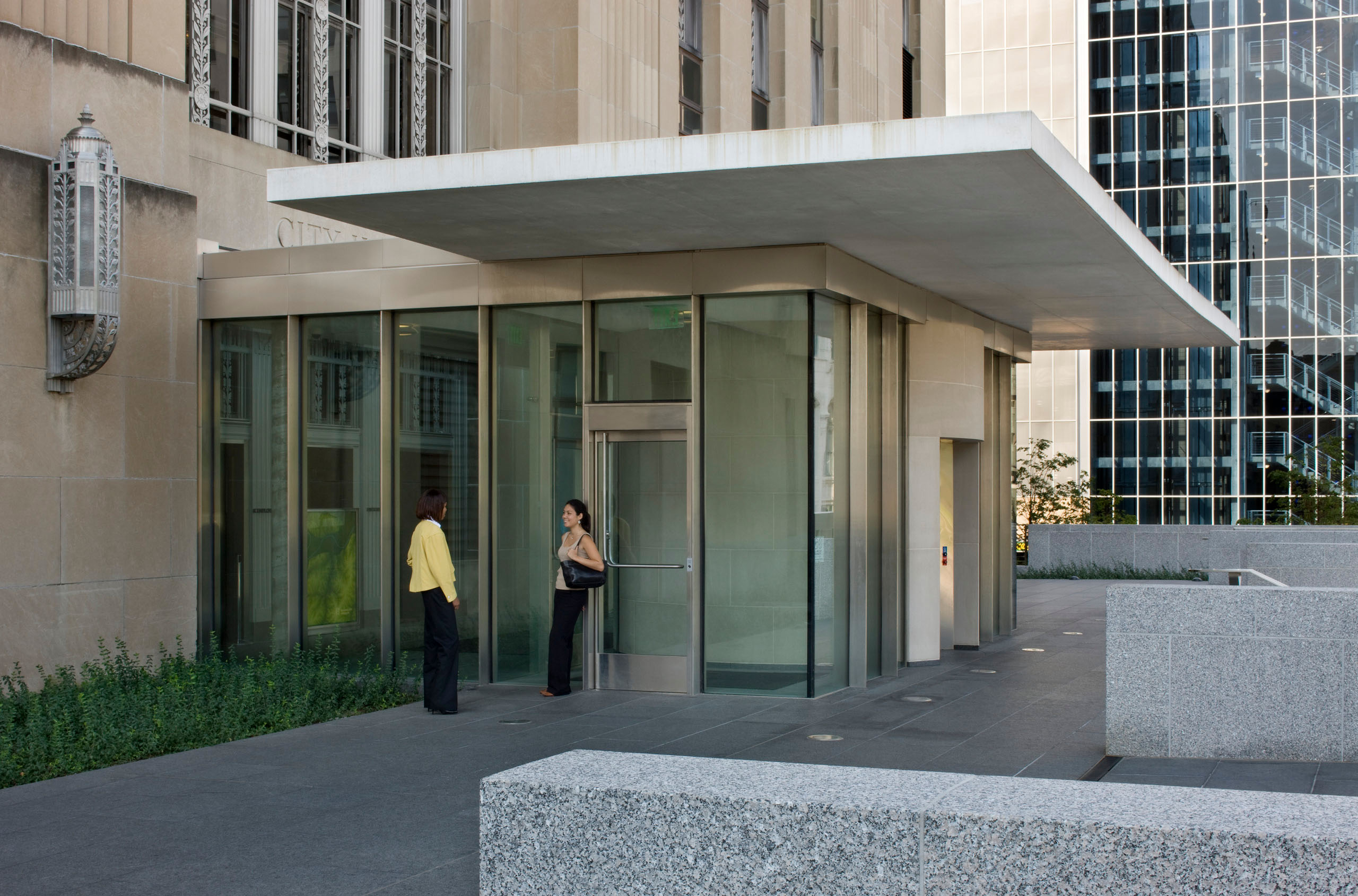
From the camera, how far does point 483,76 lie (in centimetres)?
1844

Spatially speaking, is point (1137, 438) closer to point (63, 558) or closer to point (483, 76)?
point (483, 76)

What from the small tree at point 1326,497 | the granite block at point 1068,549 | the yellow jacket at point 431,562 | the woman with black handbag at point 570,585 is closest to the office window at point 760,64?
the granite block at point 1068,549

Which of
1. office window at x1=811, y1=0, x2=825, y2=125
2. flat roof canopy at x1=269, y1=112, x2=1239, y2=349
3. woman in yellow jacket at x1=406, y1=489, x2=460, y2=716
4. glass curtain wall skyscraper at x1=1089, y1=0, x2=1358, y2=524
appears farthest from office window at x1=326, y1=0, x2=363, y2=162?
glass curtain wall skyscraper at x1=1089, y1=0, x2=1358, y2=524

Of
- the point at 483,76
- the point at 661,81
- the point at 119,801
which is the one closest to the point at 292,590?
the point at 119,801

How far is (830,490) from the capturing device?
12305 mm

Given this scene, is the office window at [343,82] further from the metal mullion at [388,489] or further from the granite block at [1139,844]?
the granite block at [1139,844]

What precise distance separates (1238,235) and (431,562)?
53695 mm

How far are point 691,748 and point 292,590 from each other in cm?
600

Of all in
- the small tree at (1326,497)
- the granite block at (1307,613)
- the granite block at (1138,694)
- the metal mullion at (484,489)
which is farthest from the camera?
the small tree at (1326,497)

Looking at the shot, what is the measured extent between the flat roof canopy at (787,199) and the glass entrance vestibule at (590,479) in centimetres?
90

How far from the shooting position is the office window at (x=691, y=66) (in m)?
21.4

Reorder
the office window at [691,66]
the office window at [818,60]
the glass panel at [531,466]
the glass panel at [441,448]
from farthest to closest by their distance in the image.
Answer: the office window at [818,60]
the office window at [691,66]
the glass panel at [441,448]
the glass panel at [531,466]

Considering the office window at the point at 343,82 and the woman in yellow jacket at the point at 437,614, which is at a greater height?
the office window at the point at 343,82

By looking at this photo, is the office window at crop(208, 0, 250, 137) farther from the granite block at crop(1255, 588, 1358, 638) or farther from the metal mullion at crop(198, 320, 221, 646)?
the granite block at crop(1255, 588, 1358, 638)
